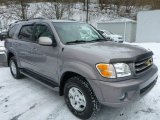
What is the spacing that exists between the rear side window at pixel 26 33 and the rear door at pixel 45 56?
0.30 metres

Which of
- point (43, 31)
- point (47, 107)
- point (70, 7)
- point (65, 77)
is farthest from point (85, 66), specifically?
point (70, 7)

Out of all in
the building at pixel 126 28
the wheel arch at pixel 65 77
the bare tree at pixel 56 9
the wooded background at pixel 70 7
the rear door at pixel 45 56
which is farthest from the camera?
the wooded background at pixel 70 7

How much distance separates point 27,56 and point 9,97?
112 centimetres

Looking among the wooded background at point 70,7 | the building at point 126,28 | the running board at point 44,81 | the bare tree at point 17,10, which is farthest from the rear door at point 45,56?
the bare tree at point 17,10

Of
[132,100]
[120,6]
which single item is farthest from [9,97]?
[120,6]

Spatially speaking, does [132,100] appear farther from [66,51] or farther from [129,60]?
[66,51]

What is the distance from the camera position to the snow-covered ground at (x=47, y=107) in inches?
142

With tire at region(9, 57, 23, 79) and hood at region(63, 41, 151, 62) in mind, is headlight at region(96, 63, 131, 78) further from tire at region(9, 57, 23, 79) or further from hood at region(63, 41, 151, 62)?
tire at region(9, 57, 23, 79)

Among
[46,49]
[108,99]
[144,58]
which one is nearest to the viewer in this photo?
[108,99]

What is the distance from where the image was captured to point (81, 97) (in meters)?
3.43

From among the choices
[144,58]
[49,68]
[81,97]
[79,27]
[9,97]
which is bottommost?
[9,97]

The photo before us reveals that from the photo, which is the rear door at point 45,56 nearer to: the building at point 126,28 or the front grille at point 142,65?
the front grille at point 142,65

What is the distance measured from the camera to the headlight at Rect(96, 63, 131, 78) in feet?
9.69

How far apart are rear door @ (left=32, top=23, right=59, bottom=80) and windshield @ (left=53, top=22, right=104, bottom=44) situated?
21cm
